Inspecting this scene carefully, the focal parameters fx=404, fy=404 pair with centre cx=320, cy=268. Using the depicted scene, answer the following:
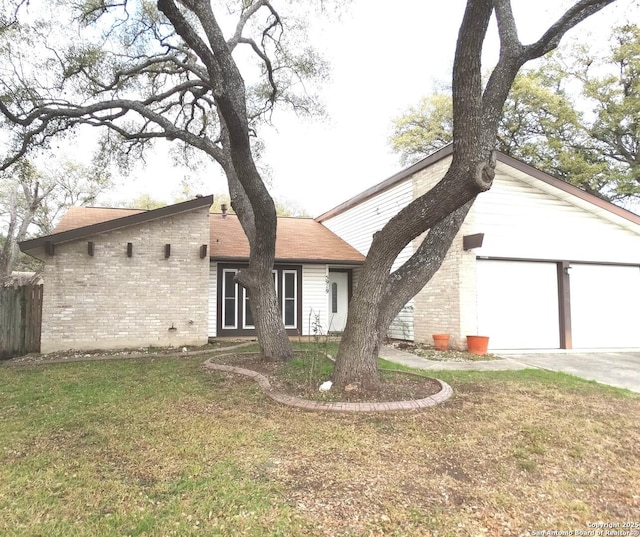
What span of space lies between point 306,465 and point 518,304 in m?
8.47

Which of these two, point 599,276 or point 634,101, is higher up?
point 634,101

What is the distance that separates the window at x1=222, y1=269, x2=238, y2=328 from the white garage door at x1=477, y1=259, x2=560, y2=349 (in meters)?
6.76

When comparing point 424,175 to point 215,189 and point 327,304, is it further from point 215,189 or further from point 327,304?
point 215,189

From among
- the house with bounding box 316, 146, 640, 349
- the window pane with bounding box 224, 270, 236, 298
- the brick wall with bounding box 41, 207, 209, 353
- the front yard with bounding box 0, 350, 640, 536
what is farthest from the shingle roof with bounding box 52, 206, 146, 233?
the house with bounding box 316, 146, 640, 349

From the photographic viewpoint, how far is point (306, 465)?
3.28 metres

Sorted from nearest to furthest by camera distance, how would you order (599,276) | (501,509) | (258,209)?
(501,509) < (258,209) < (599,276)

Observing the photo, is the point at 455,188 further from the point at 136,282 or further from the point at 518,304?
the point at 136,282

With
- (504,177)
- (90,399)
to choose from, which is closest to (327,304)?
(504,177)

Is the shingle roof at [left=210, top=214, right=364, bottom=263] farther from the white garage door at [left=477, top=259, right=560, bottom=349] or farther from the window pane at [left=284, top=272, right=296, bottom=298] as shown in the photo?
the white garage door at [left=477, top=259, right=560, bottom=349]

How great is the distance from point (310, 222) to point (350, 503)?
15.0 meters

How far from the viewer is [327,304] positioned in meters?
13.2

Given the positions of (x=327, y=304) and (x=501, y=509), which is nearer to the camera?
(x=501, y=509)

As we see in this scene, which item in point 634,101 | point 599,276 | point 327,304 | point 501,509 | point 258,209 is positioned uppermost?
point 634,101

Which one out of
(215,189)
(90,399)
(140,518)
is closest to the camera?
(140,518)
